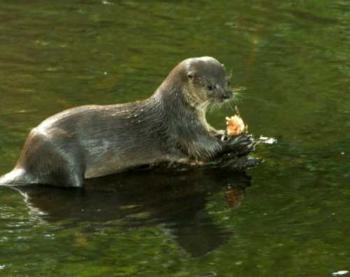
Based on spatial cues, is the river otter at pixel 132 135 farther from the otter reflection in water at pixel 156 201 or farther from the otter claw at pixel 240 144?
the otter reflection in water at pixel 156 201

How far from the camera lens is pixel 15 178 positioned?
27.3ft

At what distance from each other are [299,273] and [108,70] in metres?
4.79

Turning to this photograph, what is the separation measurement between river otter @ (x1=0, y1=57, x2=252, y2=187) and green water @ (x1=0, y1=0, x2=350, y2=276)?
0.14 meters

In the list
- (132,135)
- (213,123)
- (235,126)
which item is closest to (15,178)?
(132,135)

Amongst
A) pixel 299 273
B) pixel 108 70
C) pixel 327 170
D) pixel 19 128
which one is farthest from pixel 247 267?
pixel 108 70

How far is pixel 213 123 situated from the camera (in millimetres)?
9781

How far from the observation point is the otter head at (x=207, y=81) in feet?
28.9

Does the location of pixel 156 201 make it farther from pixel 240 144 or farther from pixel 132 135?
pixel 240 144

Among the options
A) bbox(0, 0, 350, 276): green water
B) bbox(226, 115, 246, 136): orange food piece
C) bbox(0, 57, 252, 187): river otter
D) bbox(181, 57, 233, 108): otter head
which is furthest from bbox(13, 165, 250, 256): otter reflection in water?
bbox(181, 57, 233, 108): otter head

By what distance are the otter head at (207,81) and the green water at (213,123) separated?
2.05 feet

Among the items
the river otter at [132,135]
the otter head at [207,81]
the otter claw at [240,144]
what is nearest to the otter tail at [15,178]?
the river otter at [132,135]

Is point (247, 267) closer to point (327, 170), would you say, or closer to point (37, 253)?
point (37, 253)

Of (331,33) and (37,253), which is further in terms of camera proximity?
(331,33)

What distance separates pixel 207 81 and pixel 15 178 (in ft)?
5.53
